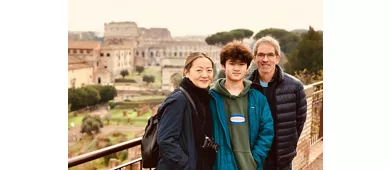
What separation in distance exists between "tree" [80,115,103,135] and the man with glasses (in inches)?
1188

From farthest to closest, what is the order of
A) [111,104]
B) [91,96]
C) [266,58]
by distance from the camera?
[111,104], [91,96], [266,58]

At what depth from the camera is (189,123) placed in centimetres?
131

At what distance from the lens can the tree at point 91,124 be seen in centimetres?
3090

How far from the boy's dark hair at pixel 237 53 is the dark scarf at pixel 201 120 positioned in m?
0.14

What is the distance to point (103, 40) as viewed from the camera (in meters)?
32.2

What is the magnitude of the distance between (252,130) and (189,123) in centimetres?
23

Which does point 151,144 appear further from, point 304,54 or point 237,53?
point 304,54

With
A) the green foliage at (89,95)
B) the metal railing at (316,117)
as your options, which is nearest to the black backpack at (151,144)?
the metal railing at (316,117)

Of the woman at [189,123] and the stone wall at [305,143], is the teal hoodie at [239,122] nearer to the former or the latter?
the woman at [189,123]

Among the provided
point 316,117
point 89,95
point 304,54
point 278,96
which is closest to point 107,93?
point 89,95

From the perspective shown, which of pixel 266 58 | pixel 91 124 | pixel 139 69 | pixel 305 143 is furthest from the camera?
pixel 91 124
